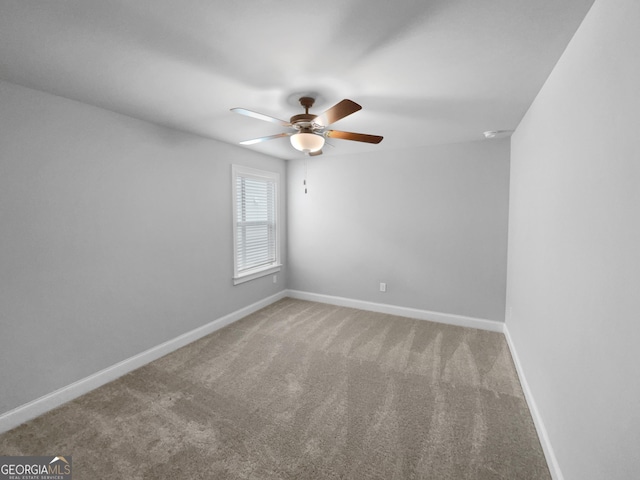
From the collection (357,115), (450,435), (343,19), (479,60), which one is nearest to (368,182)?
(357,115)

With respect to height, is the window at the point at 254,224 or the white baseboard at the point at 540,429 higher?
the window at the point at 254,224

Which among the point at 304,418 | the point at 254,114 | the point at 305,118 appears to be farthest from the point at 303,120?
the point at 304,418

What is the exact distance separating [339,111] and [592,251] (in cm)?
145

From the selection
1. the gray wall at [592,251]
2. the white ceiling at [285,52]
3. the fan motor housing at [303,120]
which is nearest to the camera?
the gray wall at [592,251]

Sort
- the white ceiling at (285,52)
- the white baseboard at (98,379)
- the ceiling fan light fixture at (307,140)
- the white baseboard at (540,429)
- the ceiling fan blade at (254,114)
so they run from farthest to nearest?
the ceiling fan light fixture at (307,140) → the white baseboard at (98,379) → the ceiling fan blade at (254,114) → the white baseboard at (540,429) → the white ceiling at (285,52)

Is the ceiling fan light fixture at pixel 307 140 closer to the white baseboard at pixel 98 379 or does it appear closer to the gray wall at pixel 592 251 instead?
the gray wall at pixel 592 251

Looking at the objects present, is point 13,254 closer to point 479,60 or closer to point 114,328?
point 114,328

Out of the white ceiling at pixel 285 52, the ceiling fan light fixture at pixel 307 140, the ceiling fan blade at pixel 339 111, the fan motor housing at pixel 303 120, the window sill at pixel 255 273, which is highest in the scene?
the white ceiling at pixel 285 52

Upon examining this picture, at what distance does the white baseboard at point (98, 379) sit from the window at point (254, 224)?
75 centimetres

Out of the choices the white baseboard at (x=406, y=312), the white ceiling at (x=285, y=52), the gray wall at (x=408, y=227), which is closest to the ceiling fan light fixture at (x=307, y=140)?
the white ceiling at (x=285, y=52)

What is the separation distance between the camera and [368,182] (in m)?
3.95

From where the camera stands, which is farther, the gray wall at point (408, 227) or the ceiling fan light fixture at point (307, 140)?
the gray wall at point (408, 227)

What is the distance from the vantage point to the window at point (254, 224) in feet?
12.0

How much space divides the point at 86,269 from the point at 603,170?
10.6ft
